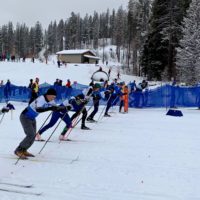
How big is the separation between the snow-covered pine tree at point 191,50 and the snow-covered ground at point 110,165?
77.7 ft

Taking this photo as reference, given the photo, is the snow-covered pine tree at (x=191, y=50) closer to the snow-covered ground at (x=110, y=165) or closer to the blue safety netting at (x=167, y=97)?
the blue safety netting at (x=167, y=97)

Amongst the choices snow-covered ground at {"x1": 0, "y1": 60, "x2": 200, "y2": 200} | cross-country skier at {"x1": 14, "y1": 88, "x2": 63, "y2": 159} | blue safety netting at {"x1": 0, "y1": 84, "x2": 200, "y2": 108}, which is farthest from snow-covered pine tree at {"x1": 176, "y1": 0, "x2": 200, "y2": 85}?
cross-country skier at {"x1": 14, "y1": 88, "x2": 63, "y2": 159}

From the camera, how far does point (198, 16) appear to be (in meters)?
37.3

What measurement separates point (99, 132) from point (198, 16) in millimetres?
28357

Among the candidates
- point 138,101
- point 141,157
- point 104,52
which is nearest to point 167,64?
point 138,101

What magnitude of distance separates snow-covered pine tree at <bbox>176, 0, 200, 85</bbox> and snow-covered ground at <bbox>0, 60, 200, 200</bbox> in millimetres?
23669

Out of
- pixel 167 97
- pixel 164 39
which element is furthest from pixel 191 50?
pixel 167 97

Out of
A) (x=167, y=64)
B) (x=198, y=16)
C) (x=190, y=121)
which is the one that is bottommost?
(x=190, y=121)

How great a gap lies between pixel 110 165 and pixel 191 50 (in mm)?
30705

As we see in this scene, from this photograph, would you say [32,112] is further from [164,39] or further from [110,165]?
[164,39]

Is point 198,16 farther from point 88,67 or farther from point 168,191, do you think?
point 168,191

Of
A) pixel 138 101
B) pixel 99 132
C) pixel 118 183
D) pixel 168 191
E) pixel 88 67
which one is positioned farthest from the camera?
pixel 88 67

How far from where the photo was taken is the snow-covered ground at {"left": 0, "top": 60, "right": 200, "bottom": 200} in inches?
237

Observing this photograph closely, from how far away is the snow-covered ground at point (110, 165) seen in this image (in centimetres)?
603
